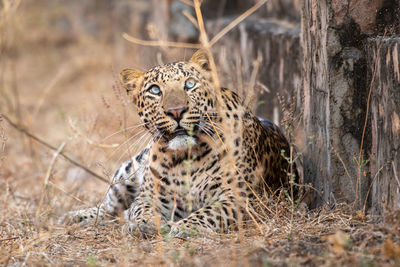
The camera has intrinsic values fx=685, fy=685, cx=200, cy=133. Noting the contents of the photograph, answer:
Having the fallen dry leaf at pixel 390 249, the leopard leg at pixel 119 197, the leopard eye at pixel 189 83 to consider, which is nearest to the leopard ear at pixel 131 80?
the leopard eye at pixel 189 83

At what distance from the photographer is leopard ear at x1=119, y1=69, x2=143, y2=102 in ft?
18.2

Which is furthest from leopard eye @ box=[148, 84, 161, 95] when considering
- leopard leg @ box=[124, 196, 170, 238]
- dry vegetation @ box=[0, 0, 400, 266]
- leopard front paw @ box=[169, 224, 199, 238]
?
leopard front paw @ box=[169, 224, 199, 238]

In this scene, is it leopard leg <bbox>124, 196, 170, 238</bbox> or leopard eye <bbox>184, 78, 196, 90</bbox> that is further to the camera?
Answer: leopard eye <bbox>184, 78, 196, 90</bbox>

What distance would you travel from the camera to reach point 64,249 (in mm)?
4887

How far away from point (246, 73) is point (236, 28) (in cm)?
86

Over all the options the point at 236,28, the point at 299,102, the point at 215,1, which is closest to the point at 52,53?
the point at 215,1

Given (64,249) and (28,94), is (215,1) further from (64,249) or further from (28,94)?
(64,249)

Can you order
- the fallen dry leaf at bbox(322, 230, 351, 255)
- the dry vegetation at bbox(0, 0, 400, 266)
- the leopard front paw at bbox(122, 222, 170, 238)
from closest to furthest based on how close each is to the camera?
1. the fallen dry leaf at bbox(322, 230, 351, 255)
2. the dry vegetation at bbox(0, 0, 400, 266)
3. the leopard front paw at bbox(122, 222, 170, 238)

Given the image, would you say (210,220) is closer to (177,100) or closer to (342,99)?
(177,100)

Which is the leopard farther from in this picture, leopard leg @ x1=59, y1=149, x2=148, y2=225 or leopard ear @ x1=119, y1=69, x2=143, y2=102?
leopard leg @ x1=59, y1=149, x2=148, y2=225

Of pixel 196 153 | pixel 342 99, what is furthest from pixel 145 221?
pixel 342 99

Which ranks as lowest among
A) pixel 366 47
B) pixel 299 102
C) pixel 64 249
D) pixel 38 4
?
pixel 64 249

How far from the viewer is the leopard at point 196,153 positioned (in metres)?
5.00

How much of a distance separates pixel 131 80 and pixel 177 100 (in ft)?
2.22
